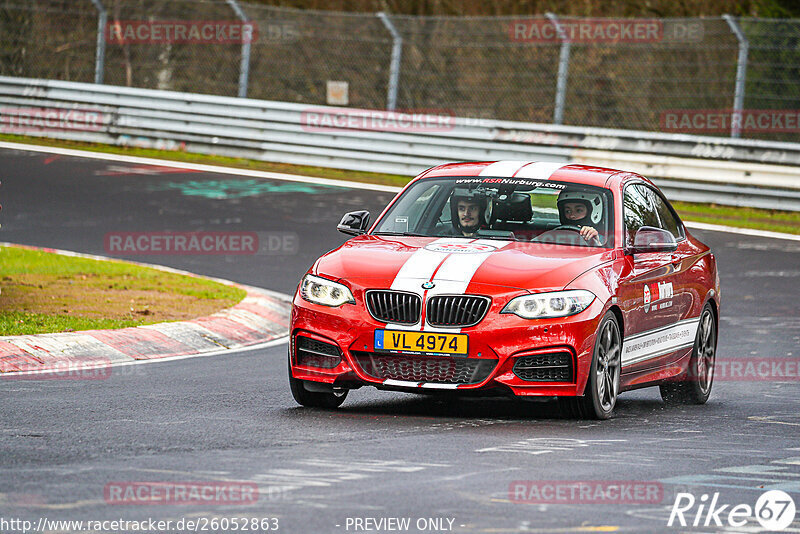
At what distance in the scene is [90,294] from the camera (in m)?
14.0

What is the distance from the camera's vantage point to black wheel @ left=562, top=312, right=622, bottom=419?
8.74 metres

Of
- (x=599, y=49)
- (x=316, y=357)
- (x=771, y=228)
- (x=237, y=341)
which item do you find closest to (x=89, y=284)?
(x=237, y=341)

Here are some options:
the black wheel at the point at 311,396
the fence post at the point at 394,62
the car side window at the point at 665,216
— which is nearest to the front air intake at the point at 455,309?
the black wheel at the point at 311,396

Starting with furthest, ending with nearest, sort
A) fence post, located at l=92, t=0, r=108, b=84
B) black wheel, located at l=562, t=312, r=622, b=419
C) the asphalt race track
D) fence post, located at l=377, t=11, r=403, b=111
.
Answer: fence post, located at l=92, t=0, r=108, b=84, fence post, located at l=377, t=11, r=403, b=111, black wheel, located at l=562, t=312, r=622, b=419, the asphalt race track

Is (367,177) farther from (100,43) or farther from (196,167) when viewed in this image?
(100,43)

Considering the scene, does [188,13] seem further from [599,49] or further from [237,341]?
[237,341]

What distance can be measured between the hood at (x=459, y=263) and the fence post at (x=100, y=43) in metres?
18.3

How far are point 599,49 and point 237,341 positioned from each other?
1536cm

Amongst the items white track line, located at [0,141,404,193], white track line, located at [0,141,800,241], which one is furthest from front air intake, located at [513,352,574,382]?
white track line, located at [0,141,404,193]

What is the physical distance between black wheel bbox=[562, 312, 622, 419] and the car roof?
140 centimetres

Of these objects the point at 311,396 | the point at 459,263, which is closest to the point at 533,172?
the point at 459,263

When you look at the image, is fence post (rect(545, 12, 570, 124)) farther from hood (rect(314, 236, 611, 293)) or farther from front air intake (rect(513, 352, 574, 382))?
front air intake (rect(513, 352, 574, 382))

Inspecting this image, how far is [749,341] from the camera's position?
13.1 metres

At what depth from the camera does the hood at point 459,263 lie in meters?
8.66
